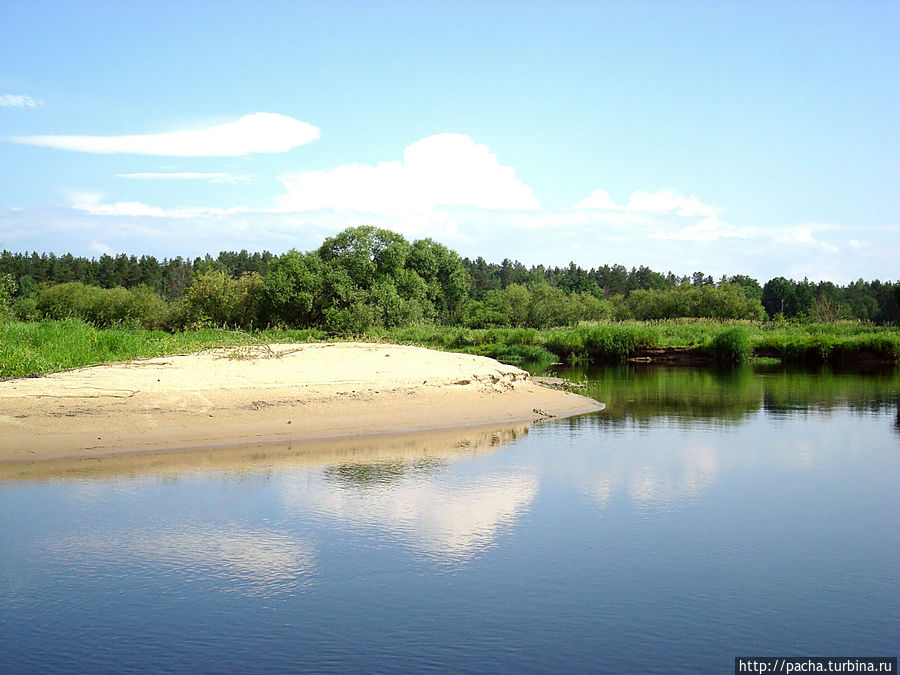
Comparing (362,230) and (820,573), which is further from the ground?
(362,230)

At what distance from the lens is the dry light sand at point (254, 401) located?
11656 millimetres

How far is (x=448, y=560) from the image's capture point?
7359 mm

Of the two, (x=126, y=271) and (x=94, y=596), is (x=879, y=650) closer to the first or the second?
(x=94, y=596)

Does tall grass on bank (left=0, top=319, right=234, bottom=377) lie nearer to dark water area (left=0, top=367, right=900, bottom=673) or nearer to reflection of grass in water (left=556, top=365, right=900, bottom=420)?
dark water area (left=0, top=367, right=900, bottom=673)

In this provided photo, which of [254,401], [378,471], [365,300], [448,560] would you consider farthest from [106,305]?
[448,560]

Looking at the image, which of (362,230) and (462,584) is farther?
(362,230)

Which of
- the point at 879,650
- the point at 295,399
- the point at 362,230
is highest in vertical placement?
the point at 362,230

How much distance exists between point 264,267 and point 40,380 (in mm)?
91115

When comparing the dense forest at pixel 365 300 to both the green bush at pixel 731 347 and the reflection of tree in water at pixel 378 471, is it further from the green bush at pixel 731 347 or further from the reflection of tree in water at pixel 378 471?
the reflection of tree in water at pixel 378 471

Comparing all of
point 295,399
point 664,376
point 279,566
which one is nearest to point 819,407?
point 664,376

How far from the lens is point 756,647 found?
571cm

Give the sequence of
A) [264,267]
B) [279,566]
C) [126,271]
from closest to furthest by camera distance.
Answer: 1. [279,566]
2. [126,271]
3. [264,267]

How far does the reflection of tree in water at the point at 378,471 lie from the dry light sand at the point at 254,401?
6.60 feet

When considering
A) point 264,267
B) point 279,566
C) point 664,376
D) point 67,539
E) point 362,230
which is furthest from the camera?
point 264,267
